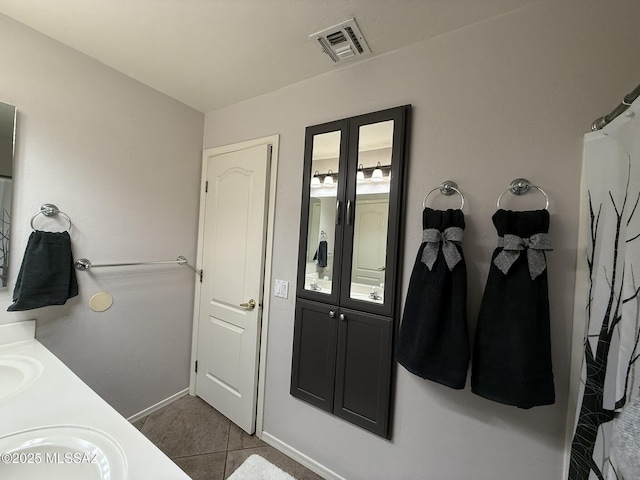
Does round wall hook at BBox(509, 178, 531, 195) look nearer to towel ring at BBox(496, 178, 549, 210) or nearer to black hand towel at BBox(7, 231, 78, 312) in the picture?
towel ring at BBox(496, 178, 549, 210)

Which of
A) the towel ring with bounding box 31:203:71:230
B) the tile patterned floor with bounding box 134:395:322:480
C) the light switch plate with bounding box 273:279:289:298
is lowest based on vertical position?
the tile patterned floor with bounding box 134:395:322:480

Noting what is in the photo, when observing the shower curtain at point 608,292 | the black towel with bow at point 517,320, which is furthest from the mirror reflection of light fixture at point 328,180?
the shower curtain at point 608,292

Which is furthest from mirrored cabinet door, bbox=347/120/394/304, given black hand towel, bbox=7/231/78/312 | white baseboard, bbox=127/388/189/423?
white baseboard, bbox=127/388/189/423

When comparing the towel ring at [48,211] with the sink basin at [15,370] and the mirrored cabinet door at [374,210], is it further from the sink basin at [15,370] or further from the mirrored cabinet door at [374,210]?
the mirrored cabinet door at [374,210]

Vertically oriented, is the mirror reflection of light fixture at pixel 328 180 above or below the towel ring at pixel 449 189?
above

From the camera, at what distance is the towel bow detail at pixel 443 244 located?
40.0 inches

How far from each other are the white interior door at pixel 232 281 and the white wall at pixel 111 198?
0.58ft

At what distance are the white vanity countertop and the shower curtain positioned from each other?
1.05 m

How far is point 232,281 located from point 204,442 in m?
1.06

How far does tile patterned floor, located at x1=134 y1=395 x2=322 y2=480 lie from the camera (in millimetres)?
1453

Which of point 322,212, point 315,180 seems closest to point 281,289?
point 322,212

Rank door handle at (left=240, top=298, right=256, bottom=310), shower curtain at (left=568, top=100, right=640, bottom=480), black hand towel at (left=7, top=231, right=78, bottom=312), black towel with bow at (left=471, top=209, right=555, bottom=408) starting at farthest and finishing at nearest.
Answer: door handle at (left=240, top=298, right=256, bottom=310)
black hand towel at (left=7, top=231, right=78, bottom=312)
black towel with bow at (left=471, top=209, right=555, bottom=408)
shower curtain at (left=568, top=100, right=640, bottom=480)

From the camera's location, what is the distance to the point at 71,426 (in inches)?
27.6

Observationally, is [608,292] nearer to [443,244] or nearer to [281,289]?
[443,244]
